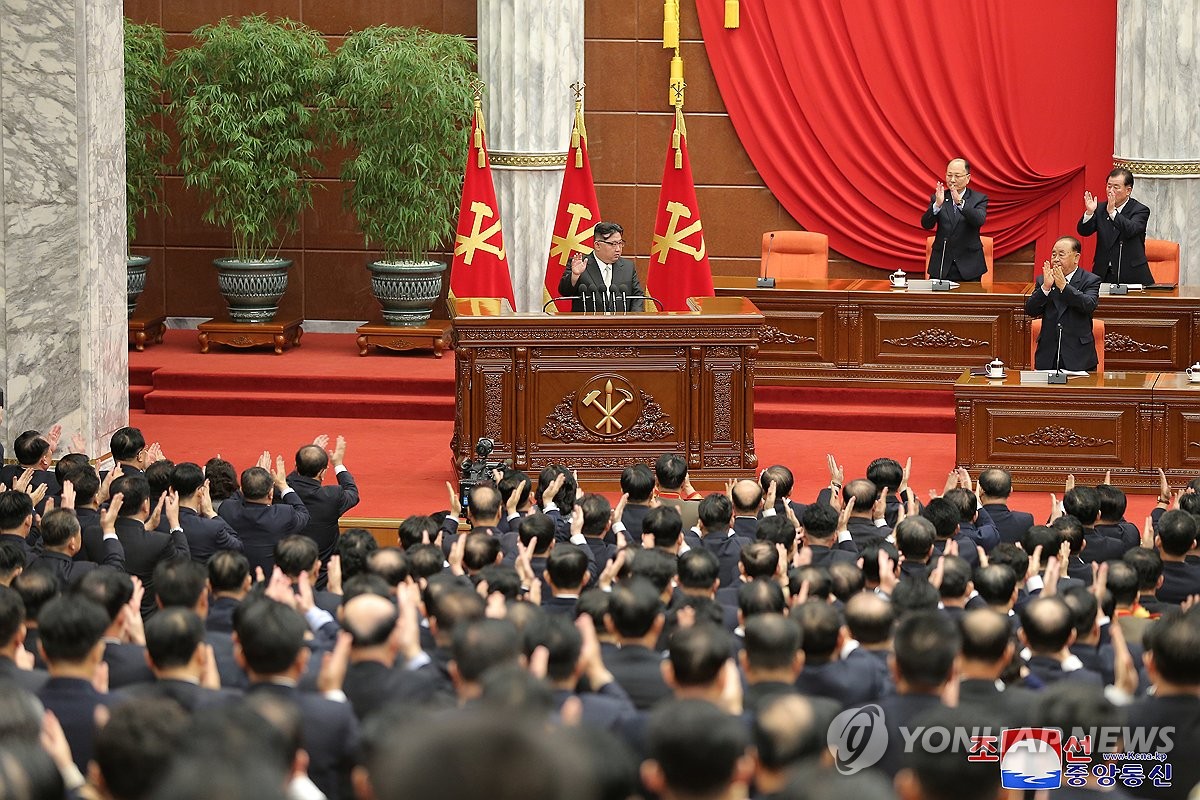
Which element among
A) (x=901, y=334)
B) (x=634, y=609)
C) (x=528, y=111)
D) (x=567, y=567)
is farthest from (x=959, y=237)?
(x=634, y=609)

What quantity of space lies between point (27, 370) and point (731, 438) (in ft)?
11.7

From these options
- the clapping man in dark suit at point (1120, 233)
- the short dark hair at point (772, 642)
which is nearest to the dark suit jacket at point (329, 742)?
the short dark hair at point (772, 642)

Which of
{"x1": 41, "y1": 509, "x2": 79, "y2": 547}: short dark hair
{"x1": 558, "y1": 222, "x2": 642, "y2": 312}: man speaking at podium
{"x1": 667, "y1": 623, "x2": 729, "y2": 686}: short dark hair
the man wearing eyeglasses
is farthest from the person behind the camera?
the man wearing eyeglasses

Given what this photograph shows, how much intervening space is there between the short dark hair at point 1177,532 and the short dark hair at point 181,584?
3131mm

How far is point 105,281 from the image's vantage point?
338 inches

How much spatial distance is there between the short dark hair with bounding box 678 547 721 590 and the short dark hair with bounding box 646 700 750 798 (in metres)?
2.02

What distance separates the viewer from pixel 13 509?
18.4 ft

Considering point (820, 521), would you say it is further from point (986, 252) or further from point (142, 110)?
point (142, 110)

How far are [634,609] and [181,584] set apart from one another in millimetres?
1264

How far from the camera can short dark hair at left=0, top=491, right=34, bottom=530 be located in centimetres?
560

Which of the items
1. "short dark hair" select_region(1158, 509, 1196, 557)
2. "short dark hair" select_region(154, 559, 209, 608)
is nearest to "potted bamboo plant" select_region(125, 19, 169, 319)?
"short dark hair" select_region(154, 559, 209, 608)

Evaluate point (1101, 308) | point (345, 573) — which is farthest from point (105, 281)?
point (1101, 308)

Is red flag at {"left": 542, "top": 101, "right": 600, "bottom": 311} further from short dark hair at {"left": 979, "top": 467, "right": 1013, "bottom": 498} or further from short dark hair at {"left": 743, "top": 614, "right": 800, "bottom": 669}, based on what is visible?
short dark hair at {"left": 743, "top": 614, "right": 800, "bottom": 669}

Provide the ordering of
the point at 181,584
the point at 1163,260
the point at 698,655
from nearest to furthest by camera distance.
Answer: the point at 698,655
the point at 181,584
the point at 1163,260
